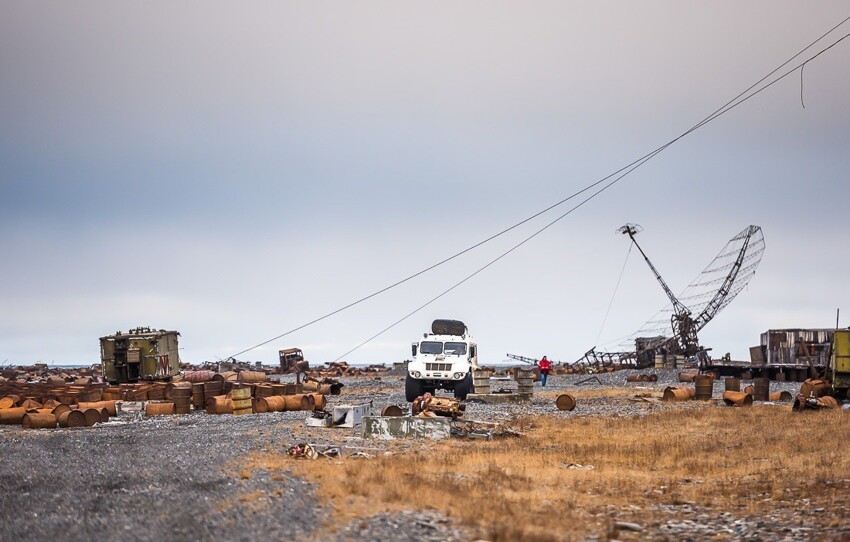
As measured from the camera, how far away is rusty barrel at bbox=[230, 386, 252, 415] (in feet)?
99.6

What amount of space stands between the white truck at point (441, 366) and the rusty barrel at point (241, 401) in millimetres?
6773

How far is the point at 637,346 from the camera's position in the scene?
7850 centimetres

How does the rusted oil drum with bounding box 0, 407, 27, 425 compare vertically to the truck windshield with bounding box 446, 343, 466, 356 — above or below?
below

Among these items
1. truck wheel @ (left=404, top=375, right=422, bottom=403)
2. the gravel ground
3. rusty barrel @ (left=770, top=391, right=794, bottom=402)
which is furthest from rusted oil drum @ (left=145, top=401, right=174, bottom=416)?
rusty barrel @ (left=770, top=391, right=794, bottom=402)

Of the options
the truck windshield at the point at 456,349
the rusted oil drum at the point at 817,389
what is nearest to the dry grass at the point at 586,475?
the rusted oil drum at the point at 817,389


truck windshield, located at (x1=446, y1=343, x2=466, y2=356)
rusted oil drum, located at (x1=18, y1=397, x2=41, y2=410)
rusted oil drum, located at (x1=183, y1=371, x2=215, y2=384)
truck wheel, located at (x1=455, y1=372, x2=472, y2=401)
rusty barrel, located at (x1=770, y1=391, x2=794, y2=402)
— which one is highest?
truck windshield, located at (x1=446, y1=343, x2=466, y2=356)

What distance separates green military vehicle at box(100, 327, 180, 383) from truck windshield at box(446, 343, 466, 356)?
721 inches

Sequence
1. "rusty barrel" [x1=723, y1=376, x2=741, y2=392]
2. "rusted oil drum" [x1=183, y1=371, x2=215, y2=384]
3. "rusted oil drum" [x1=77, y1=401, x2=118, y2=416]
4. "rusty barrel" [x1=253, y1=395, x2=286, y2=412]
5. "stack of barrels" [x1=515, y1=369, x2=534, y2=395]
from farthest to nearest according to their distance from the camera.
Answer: "rusted oil drum" [x1=183, y1=371, x2=215, y2=384]
"rusty barrel" [x1=723, y1=376, x2=741, y2=392]
"stack of barrels" [x1=515, y1=369, x2=534, y2=395]
"rusty barrel" [x1=253, y1=395, x2=286, y2=412]
"rusted oil drum" [x1=77, y1=401, x2=118, y2=416]

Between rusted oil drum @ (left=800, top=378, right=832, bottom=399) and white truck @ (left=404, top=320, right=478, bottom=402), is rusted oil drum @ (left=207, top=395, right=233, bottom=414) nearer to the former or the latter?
white truck @ (left=404, top=320, right=478, bottom=402)

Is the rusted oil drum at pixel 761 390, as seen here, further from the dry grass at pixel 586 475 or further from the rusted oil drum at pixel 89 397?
the rusted oil drum at pixel 89 397

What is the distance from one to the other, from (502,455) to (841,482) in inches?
261

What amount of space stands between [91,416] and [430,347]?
44.9 ft

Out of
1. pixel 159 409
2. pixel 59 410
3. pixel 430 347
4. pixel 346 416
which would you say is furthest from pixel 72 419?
pixel 430 347

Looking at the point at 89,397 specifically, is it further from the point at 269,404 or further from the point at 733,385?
the point at 733,385
